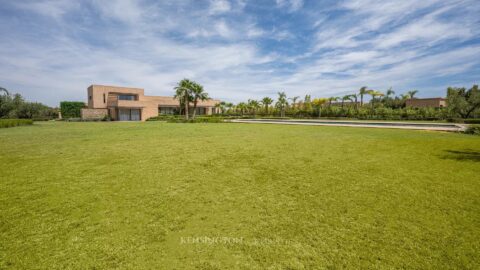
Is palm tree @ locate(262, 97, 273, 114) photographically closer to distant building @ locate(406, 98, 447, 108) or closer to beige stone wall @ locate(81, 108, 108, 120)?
distant building @ locate(406, 98, 447, 108)

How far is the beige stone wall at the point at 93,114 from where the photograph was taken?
48719mm

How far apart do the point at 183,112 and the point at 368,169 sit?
185 ft

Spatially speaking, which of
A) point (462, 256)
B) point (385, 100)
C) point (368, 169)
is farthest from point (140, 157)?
point (385, 100)

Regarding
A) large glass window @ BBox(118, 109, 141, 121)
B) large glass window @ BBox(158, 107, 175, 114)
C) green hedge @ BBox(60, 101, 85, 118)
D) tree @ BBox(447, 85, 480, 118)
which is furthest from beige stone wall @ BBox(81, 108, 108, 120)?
tree @ BBox(447, 85, 480, 118)

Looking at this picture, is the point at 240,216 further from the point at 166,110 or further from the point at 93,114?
the point at 166,110

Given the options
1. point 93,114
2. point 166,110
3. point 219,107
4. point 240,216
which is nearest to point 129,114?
point 93,114

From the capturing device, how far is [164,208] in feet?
14.8

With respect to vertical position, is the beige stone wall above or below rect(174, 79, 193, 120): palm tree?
below

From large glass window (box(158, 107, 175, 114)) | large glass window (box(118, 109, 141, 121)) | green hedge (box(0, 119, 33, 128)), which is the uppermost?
large glass window (box(158, 107, 175, 114))

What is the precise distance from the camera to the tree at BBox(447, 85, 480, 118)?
124 ft

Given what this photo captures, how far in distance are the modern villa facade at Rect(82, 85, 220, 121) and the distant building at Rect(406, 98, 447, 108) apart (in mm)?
71441

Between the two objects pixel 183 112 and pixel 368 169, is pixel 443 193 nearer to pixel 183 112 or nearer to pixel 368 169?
pixel 368 169

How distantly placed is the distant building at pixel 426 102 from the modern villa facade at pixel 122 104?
71441 millimetres

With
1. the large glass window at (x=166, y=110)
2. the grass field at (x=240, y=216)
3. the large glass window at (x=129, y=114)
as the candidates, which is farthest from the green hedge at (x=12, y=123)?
the grass field at (x=240, y=216)
